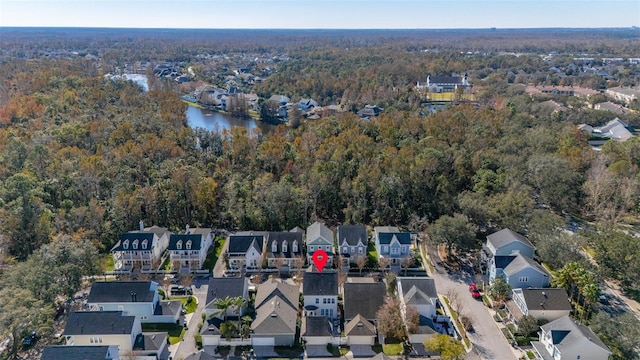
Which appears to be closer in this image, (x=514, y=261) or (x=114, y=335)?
(x=114, y=335)

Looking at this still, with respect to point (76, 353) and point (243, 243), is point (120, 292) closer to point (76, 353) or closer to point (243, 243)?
point (76, 353)

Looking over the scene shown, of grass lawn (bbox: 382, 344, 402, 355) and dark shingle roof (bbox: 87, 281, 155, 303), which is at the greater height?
dark shingle roof (bbox: 87, 281, 155, 303)

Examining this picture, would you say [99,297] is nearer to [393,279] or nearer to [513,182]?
[393,279]

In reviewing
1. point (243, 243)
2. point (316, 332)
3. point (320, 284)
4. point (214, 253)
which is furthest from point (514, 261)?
point (214, 253)

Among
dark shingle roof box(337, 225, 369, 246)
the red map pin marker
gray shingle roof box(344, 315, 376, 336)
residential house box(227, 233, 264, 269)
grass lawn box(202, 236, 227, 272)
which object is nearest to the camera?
gray shingle roof box(344, 315, 376, 336)

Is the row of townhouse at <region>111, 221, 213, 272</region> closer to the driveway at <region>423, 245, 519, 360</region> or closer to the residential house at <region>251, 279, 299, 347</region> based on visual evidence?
the residential house at <region>251, 279, 299, 347</region>

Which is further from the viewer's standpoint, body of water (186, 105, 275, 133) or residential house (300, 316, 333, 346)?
body of water (186, 105, 275, 133)

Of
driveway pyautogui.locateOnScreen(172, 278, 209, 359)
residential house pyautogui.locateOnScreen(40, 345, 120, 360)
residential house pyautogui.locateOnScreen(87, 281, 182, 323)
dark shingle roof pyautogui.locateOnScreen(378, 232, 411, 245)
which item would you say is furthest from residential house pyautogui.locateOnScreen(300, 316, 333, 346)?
residential house pyautogui.locateOnScreen(40, 345, 120, 360)
